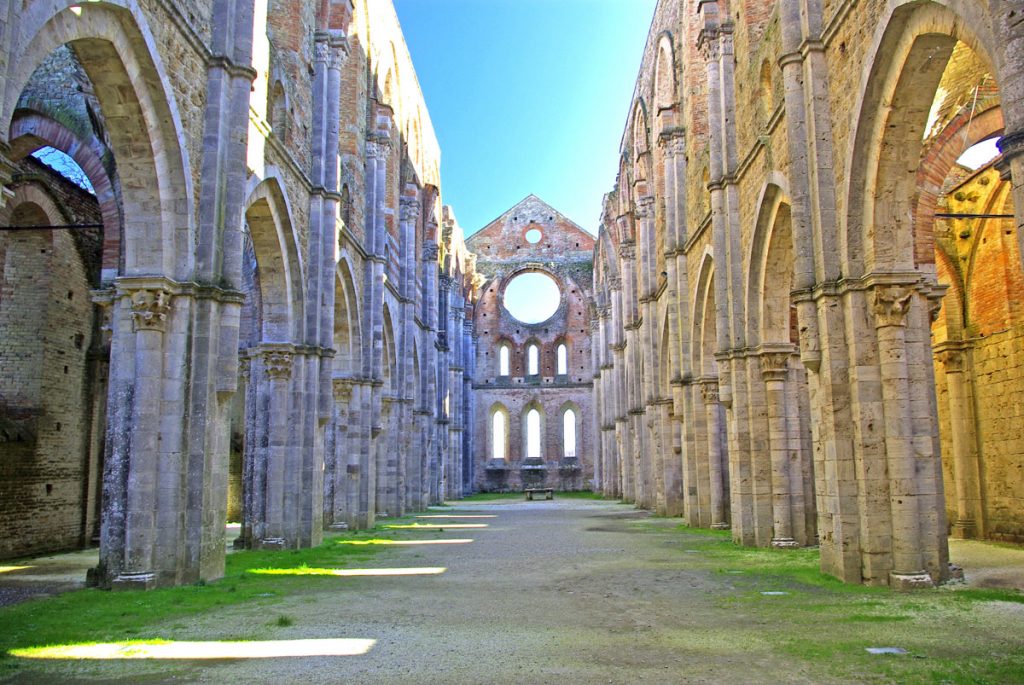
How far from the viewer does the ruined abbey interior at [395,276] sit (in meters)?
10.7

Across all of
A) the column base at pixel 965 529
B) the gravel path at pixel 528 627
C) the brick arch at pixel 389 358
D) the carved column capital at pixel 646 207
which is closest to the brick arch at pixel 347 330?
the brick arch at pixel 389 358

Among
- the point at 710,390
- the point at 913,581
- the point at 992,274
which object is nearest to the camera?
the point at 913,581

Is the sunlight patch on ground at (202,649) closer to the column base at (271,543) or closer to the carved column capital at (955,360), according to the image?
the column base at (271,543)

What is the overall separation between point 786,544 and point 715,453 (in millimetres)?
5041

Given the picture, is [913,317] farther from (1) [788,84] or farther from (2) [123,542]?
(2) [123,542]

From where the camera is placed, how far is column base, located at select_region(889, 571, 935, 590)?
33.4 feet

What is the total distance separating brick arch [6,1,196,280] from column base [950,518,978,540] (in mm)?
16721

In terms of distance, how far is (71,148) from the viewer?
14727 mm

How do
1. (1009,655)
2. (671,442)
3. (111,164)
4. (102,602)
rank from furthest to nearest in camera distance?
1. (671,442)
2. (111,164)
3. (102,602)
4. (1009,655)

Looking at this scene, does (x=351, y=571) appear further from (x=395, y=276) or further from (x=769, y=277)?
(x=395, y=276)

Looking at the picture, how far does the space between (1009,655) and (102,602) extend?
9.35m

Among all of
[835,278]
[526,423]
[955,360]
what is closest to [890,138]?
[835,278]

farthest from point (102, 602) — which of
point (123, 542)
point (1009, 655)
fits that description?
point (1009, 655)

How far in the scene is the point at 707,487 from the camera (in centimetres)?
2153
